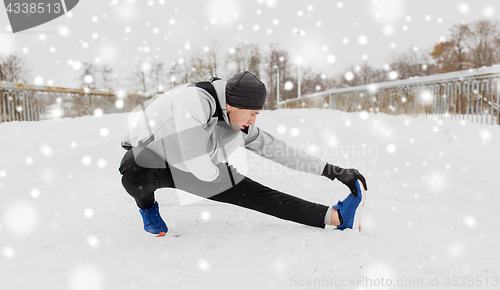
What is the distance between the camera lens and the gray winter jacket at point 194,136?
181cm

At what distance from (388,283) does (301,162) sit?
1.00 metres

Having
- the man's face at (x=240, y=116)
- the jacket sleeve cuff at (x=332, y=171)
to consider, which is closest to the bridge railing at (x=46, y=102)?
the man's face at (x=240, y=116)

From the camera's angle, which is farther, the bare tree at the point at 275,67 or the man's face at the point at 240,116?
the bare tree at the point at 275,67

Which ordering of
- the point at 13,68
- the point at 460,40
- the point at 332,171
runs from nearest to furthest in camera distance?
the point at 332,171, the point at 13,68, the point at 460,40

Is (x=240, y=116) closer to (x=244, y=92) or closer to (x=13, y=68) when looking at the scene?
(x=244, y=92)

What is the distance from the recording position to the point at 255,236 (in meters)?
2.10

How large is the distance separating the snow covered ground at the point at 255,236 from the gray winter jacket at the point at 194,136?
52cm

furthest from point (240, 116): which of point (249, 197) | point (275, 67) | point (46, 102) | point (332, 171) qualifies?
point (275, 67)

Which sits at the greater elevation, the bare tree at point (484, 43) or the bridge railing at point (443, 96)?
the bare tree at point (484, 43)

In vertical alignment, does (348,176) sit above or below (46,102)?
below

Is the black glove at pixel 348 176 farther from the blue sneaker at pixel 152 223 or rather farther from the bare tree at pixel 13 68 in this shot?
the bare tree at pixel 13 68

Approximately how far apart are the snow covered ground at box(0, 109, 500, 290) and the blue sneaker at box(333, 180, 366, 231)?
0.08 m

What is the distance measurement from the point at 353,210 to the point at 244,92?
1.12 meters

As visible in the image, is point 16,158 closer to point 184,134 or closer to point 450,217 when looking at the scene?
point 184,134
